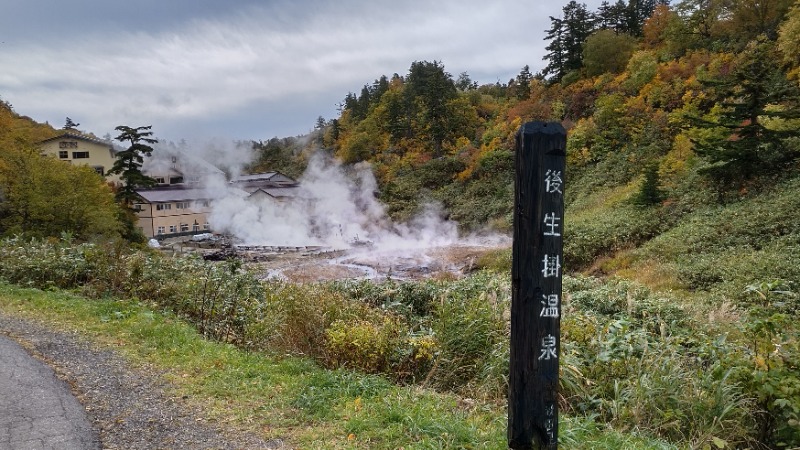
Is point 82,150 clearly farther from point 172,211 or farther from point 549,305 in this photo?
point 549,305

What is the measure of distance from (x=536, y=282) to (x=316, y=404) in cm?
232

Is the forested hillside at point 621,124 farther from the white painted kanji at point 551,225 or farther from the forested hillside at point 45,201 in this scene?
the forested hillside at point 45,201

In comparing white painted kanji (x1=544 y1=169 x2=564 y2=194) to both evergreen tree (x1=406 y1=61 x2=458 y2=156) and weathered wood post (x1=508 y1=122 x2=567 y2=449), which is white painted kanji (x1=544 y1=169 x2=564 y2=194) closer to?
weathered wood post (x1=508 y1=122 x2=567 y2=449)

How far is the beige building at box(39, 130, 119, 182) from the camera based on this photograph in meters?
33.0

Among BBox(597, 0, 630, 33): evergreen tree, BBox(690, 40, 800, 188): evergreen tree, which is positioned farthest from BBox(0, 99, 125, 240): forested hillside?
Result: BBox(597, 0, 630, 33): evergreen tree

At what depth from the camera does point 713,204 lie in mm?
14977

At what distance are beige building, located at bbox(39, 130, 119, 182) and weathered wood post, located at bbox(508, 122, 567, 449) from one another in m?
36.5

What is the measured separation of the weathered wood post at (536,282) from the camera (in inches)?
105

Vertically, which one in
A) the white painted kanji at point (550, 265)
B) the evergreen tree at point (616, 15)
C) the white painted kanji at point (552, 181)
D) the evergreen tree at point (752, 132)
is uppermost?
the evergreen tree at point (616, 15)

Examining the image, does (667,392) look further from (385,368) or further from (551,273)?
(385,368)

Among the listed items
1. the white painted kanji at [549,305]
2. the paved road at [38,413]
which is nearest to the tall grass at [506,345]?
the white painted kanji at [549,305]

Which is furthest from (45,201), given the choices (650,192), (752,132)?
(752,132)

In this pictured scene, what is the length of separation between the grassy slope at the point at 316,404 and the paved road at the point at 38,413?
0.83 m

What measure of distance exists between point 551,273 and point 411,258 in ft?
60.1
